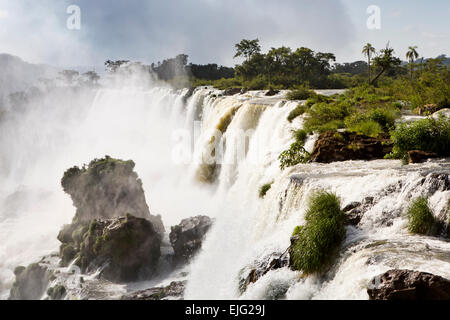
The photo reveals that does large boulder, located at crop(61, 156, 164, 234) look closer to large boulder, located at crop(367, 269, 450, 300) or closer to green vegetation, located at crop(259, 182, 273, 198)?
green vegetation, located at crop(259, 182, 273, 198)

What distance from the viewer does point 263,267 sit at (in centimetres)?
611

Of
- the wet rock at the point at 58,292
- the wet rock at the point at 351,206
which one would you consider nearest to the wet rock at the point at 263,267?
the wet rock at the point at 351,206

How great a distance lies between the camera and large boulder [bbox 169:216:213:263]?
12.2 metres

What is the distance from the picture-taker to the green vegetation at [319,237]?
5148 mm

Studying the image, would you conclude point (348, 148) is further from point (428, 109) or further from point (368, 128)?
point (428, 109)

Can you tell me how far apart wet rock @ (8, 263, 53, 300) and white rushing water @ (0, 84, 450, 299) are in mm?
1545

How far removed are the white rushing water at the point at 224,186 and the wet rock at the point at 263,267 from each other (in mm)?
175

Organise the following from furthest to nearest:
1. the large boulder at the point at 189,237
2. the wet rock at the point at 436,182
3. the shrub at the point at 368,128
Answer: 1. the large boulder at the point at 189,237
2. the shrub at the point at 368,128
3. the wet rock at the point at 436,182

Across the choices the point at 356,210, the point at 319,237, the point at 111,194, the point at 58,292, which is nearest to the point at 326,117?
the point at 356,210

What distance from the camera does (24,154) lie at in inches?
1709

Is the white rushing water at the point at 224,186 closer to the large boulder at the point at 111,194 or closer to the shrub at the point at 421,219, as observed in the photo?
the shrub at the point at 421,219

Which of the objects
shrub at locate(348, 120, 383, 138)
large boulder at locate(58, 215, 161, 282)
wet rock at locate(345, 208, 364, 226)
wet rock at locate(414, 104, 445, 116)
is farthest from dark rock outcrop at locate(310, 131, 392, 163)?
large boulder at locate(58, 215, 161, 282)

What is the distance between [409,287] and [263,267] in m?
2.81

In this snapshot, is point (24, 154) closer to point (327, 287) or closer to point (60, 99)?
point (60, 99)
